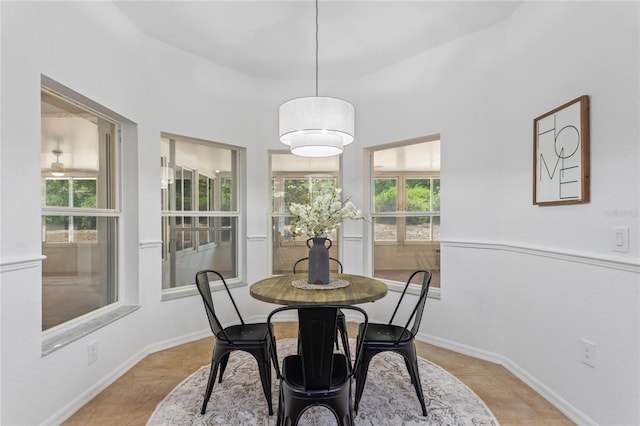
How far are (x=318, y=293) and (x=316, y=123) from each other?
1.11 m

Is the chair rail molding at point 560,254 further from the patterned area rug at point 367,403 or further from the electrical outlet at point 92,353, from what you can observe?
the electrical outlet at point 92,353

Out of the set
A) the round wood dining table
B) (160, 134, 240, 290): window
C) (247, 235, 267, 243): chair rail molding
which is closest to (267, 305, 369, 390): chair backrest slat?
the round wood dining table

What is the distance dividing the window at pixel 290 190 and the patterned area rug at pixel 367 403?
61.0 inches

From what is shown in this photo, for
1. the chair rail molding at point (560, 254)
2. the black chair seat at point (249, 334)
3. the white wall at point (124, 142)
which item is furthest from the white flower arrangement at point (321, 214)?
the white wall at point (124, 142)

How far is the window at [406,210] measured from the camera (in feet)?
11.2

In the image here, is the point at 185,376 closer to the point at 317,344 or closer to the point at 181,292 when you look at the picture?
the point at 181,292

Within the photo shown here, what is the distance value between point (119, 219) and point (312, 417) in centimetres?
220

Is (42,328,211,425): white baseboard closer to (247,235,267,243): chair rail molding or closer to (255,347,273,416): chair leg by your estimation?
(247,235,267,243): chair rail molding

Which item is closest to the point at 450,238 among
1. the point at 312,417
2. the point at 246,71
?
the point at 312,417

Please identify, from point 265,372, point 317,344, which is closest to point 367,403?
point 265,372

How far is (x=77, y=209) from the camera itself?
2.36 m

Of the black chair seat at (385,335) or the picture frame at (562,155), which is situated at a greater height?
the picture frame at (562,155)

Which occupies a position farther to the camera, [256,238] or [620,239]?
[256,238]

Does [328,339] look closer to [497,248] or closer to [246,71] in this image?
[497,248]
